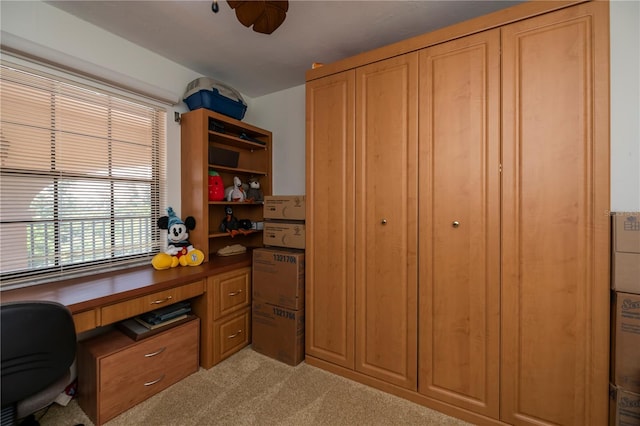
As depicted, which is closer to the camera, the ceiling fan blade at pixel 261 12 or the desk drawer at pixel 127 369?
the ceiling fan blade at pixel 261 12

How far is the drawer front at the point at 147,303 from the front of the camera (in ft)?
5.24

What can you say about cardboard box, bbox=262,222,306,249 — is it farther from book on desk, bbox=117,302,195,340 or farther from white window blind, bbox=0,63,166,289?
white window blind, bbox=0,63,166,289

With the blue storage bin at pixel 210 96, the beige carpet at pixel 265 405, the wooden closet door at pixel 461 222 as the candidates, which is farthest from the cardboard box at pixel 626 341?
the blue storage bin at pixel 210 96

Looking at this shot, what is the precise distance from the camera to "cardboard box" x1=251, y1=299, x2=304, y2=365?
2.21 meters

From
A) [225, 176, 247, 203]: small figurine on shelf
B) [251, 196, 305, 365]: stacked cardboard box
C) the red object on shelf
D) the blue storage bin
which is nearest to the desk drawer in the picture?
[251, 196, 305, 365]: stacked cardboard box

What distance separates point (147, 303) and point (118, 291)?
21 cm

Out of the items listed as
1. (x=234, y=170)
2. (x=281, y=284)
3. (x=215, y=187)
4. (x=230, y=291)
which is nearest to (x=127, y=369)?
(x=230, y=291)

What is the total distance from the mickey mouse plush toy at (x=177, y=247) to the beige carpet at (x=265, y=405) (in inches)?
34.9

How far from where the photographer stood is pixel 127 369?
1.72m

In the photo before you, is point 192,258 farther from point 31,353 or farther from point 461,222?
point 461,222

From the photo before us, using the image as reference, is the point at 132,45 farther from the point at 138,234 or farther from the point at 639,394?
the point at 639,394

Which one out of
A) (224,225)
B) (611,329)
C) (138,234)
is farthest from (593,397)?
(138,234)

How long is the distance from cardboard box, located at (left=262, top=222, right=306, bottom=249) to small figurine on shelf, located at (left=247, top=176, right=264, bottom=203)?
768 millimetres

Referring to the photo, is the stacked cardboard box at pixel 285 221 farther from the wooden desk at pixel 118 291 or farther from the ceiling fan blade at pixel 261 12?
the ceiling fan blade at pixel 261 12
